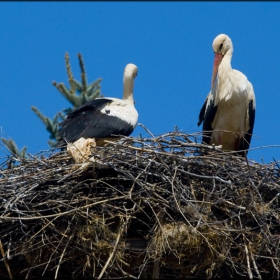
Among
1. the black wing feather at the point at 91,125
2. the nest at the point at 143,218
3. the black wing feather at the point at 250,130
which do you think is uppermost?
the black wing feather at the point at 250,130

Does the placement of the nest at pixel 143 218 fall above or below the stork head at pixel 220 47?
below

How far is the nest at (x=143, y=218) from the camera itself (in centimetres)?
695

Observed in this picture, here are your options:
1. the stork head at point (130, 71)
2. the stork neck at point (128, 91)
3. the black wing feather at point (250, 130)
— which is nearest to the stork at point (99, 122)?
the stork neck at point (128, 91)

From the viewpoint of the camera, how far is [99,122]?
8648mm

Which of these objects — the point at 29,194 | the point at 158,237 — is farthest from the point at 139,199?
the point at 29,194

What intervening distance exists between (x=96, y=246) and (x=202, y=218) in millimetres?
814

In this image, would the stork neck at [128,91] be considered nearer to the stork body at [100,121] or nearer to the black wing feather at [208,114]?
the stork body at [100,121]

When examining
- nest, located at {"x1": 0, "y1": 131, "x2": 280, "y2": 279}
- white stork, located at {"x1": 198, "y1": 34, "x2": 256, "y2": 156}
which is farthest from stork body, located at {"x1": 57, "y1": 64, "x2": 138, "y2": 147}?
nest, located at {"x1": 0, "y1": 131, "x2": 280, "y2": 279}

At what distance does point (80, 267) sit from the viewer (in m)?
7.11

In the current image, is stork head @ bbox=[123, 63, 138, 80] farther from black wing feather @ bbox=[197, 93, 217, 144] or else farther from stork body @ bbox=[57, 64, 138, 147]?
black wing feather @ bbox=[197, 93, 217, 144]

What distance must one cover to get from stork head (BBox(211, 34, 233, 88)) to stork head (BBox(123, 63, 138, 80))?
0.93m

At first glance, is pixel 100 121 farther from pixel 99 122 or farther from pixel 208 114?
pixel 208 114

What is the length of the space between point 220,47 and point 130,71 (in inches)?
40.7

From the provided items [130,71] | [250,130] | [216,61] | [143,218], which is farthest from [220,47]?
[143,218]
